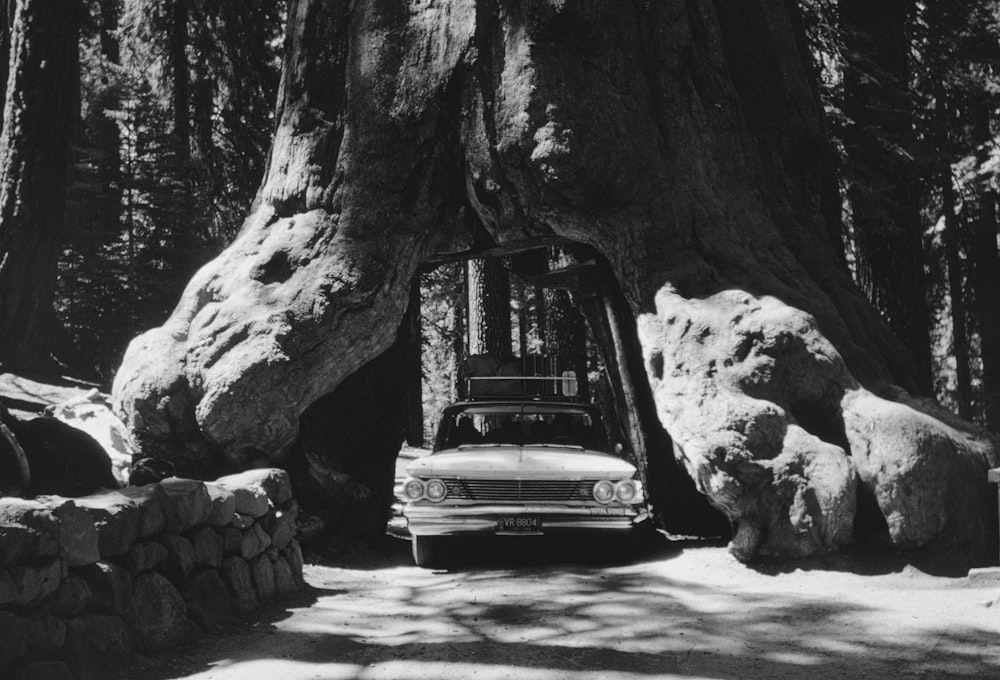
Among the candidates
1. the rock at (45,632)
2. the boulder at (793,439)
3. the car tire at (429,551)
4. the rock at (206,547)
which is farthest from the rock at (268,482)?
the boulder at (793,439)

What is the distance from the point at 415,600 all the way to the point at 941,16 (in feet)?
37.4

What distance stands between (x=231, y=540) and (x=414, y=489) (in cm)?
225

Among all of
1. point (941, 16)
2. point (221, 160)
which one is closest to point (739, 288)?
point (941, 16)

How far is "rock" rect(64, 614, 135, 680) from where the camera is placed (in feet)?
16.4

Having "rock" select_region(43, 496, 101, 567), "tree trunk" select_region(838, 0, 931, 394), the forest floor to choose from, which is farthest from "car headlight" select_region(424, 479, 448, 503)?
"tree trunk" select_region(838, 0, 931, 394)

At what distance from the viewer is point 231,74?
17.5 m

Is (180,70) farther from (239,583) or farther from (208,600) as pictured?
(208,600)

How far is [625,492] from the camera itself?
9.14 meters

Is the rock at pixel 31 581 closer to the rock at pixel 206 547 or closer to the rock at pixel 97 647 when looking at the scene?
the rock at pixel 97 647

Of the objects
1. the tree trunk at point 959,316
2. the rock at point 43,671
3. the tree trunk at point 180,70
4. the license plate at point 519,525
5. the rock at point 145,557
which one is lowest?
the rock at point 43,671

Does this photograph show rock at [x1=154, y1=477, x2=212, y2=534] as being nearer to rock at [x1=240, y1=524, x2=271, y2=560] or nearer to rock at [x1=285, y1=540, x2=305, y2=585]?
rock at [x1=240, y1=524, x2=271, y2=560]

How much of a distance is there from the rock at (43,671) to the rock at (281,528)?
3.24 metres

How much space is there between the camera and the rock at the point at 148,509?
19.6ft

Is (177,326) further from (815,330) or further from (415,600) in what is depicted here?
(815,330)
